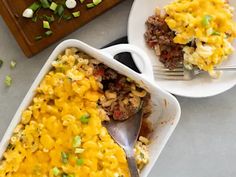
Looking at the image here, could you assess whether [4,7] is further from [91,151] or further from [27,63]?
[91,151]

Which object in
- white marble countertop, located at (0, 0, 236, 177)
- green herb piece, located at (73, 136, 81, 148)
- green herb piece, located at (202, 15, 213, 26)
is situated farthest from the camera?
white marble countertop, located at (0, 0, 236, 177)

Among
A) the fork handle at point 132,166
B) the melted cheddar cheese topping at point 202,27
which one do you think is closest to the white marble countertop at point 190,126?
the melted cheddar cheese topping at point 202,27

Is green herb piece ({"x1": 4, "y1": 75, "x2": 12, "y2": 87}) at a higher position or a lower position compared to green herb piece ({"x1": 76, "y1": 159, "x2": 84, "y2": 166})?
higher

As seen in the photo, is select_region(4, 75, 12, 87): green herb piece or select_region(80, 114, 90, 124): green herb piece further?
select_region(4, 75, 12, 87): green herb piece

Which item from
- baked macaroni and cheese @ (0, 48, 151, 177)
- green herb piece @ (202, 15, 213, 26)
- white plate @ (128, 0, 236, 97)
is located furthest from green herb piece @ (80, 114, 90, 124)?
green herb piece @ (202, 15, 213, 26)

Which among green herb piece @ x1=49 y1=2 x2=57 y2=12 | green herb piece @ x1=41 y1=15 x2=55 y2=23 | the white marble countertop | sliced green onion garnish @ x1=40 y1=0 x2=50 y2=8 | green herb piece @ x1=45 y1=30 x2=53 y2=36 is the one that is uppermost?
sliced green onion garnish @ x1=40 y1=0 x2=50 y2=8

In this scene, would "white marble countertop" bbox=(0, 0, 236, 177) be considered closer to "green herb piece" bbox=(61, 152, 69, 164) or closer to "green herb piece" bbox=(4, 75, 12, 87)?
"green herb piece" bbox=(4, 75, 12, 87)
